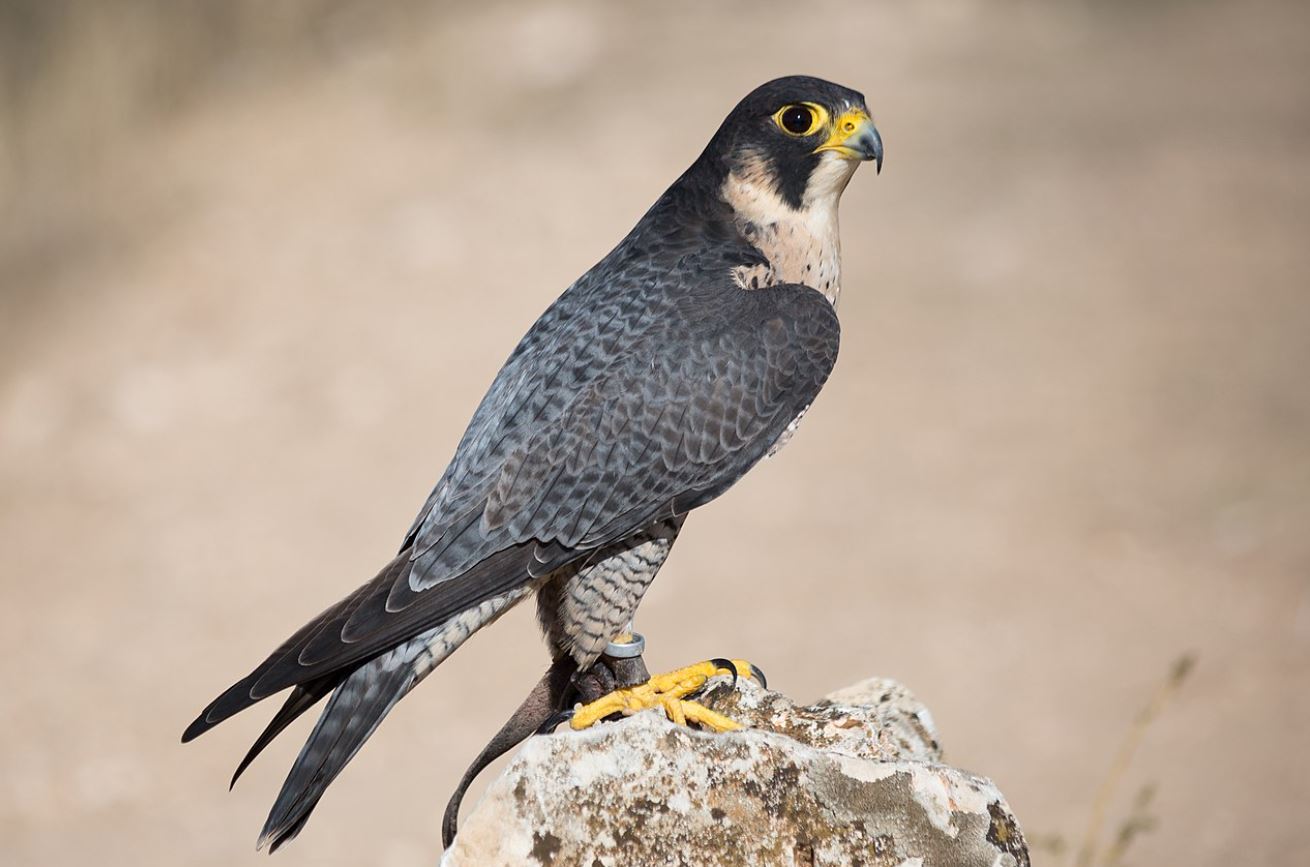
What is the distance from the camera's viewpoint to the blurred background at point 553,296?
24.3 ft

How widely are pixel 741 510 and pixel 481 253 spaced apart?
363 cm

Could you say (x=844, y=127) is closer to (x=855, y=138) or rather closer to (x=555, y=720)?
(x=855, y=138)

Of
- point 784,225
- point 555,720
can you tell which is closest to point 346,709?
point 555,720

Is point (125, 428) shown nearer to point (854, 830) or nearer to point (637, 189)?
point (637, 189)

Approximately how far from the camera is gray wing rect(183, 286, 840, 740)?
359 centimetres

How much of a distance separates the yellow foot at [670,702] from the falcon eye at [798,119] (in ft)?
4.80

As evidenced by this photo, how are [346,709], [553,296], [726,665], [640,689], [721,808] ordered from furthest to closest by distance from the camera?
[553,296], [726,665], [640,689], [346,709], [721,808]

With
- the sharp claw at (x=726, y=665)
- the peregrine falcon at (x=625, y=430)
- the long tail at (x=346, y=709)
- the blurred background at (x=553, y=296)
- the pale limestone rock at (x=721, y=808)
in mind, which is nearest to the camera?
the pale limestone rock at (x=721, y=808)

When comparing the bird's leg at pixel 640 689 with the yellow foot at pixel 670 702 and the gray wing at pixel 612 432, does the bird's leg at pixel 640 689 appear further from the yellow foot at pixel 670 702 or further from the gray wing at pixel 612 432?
the gray wing at pixel 612 432

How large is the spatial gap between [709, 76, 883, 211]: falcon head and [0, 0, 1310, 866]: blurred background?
6.96ft

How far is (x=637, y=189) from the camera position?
39.7 feet

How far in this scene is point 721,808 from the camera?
127 inches

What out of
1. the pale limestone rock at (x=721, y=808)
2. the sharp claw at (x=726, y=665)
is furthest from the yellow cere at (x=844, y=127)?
the pale limestone rock at (x=721, y=808)

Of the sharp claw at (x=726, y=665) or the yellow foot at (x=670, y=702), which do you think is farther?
the sharp claw at (x=726, y=665)
